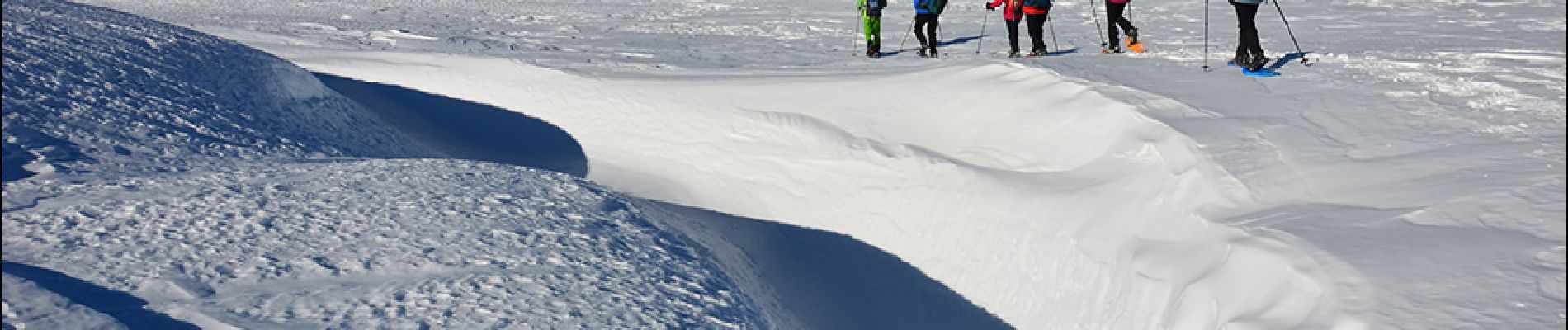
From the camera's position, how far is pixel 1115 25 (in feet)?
41.8

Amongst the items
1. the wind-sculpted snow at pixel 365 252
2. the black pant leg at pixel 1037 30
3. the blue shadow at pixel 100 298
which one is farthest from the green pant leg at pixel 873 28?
the blue shadow at pixel 100 298

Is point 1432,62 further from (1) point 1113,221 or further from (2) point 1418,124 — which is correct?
(1) point 1113,221

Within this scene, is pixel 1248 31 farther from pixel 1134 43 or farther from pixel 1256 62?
pixel 1134 43

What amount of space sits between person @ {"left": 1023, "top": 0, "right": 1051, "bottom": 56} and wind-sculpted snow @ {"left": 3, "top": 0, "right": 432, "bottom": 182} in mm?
7040

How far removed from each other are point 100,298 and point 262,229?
1153 mm

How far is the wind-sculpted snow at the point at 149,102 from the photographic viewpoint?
22.7 feet

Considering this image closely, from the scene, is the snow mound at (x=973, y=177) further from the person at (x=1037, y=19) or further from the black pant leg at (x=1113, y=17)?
the black pant leg at (x=1113, y=17)

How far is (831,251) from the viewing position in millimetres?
8656

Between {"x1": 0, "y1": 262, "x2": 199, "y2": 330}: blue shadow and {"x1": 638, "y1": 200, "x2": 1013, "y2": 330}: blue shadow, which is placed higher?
{"x1": 0, "y1": 262, "x2": 199, "y2": 330}: blue shadow

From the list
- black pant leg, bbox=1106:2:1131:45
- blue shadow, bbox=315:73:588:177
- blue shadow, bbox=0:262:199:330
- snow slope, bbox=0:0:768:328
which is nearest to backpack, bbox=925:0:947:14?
black pant leg, bbox=1106:2:1131:45

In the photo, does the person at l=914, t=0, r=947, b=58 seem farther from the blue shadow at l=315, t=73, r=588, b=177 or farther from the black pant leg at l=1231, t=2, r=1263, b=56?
the blue shadow at l=315, t=73, r=588, b=177

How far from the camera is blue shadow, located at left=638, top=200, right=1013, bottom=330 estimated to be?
7641mm

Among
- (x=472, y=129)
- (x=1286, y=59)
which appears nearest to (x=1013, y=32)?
(x=1286, y=59)

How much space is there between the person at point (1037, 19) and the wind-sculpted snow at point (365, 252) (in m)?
7.12
